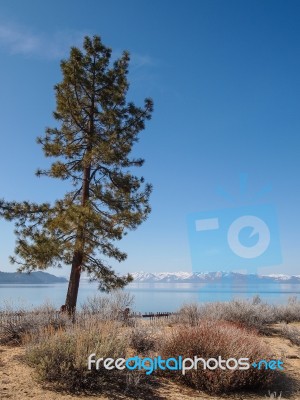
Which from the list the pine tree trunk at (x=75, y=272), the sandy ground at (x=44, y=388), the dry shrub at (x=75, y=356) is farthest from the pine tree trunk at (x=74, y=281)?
the dry shrub at (x=75, y=356)

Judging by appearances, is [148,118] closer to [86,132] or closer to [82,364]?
[86,132]

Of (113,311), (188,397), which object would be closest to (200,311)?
(113,311)

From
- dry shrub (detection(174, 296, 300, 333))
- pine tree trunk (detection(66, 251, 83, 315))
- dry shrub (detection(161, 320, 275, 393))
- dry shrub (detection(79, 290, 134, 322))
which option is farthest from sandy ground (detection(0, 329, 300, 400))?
dry shrub (detection(174, 296, 300, 333))

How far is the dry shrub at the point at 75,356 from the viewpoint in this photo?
711 cm

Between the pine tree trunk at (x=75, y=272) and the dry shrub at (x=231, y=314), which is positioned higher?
the pine tree trunk at (x=75, y=272)

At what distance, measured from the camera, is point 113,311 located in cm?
1300

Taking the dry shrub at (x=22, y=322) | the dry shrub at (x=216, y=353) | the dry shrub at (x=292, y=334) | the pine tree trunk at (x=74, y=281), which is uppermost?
the pine tree trunk at (x=74, y=281)

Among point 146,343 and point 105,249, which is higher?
point 105,249

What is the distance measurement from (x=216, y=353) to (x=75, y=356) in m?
2.99

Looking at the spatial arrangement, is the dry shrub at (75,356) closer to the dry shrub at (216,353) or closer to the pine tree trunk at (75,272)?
the dry shrub at (216,353)

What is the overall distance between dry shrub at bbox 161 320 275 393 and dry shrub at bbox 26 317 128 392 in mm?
1304

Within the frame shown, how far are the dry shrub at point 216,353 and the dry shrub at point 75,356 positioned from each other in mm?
1304

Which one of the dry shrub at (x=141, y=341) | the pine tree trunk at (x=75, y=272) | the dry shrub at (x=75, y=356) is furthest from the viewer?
the pine tree trunk at (x=75, y=272)

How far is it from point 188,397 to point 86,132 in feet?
37.9
